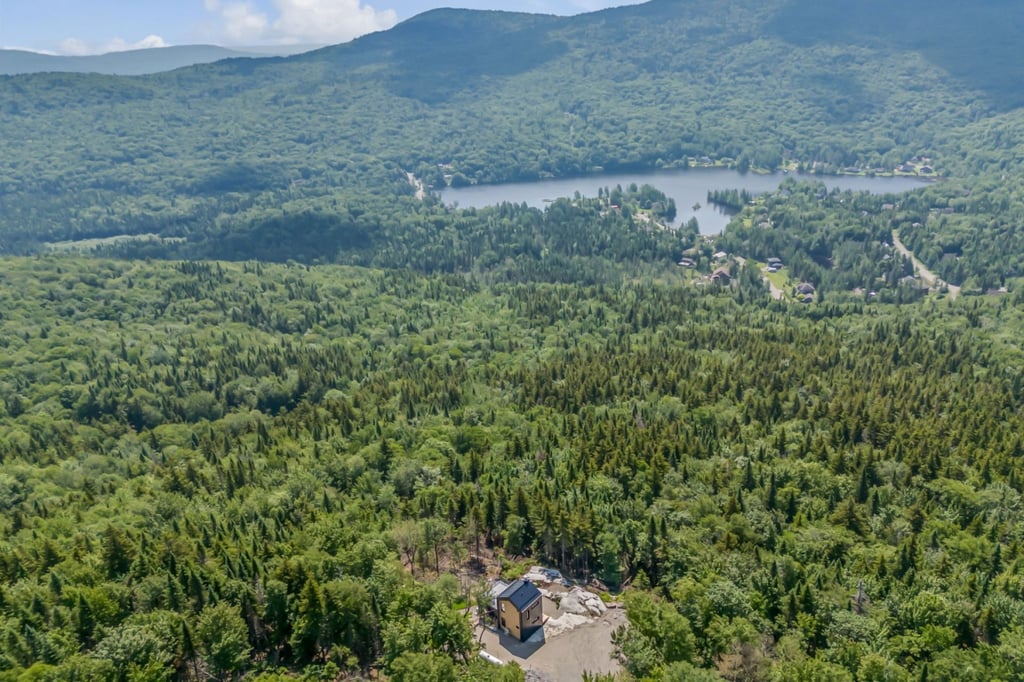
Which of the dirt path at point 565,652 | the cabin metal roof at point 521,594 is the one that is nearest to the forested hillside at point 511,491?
the dirt path at point 565,652

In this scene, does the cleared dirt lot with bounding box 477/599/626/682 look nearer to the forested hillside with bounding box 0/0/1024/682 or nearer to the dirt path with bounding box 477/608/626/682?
the dirt path with bounding box 477/608/626/682

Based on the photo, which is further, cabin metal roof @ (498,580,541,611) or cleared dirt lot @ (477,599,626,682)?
cabin metal roof @ (498,580,541,611)

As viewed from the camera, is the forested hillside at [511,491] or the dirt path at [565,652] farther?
the dirt path at [565,652]

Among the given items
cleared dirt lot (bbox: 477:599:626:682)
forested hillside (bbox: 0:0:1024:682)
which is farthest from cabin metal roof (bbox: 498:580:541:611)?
forested hillside (bbox: 0:0:1024:682)

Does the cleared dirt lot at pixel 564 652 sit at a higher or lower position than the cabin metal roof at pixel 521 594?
lower

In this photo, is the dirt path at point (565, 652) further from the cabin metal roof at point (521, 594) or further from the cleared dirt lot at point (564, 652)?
the cabin metal roof at point (521, 594)

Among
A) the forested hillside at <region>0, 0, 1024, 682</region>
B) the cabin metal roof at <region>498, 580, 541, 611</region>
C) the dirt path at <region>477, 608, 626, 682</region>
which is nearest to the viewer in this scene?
the forested hillside at <region>0, 0, 1024, 682</region>

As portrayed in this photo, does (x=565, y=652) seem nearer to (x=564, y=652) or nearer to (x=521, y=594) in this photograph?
(x=564, y=652)

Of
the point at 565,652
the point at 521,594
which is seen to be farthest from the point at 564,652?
the point at 521,594

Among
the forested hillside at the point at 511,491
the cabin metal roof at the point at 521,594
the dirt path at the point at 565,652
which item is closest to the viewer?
the forested hillside at the point at 511,491
